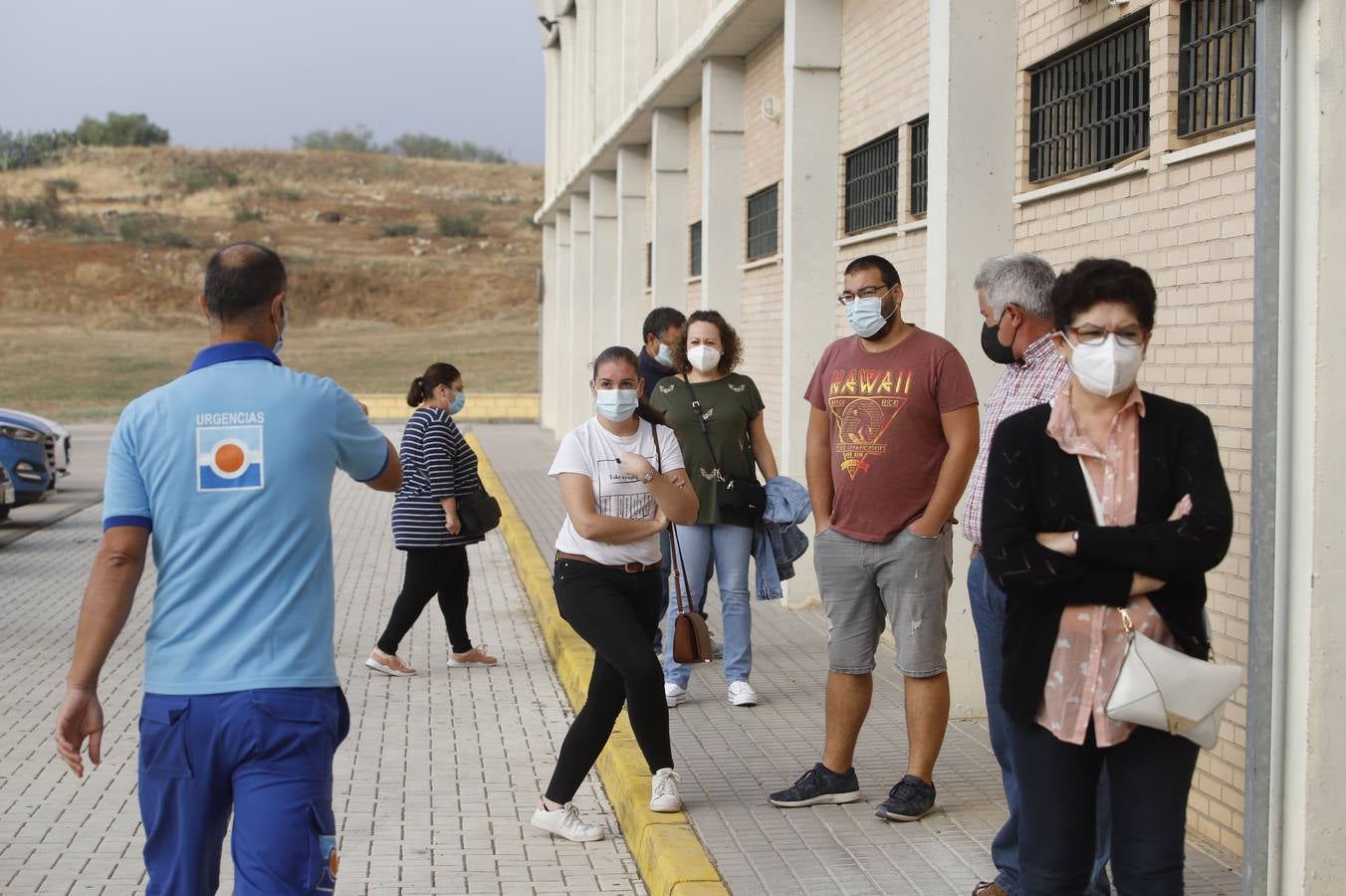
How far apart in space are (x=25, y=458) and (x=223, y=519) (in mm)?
15938

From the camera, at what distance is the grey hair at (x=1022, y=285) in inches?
194

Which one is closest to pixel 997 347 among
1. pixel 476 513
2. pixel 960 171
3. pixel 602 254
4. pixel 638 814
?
pixel 638 814

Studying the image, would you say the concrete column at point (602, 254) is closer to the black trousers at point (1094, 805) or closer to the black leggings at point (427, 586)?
the black leggings at point (427, 586)

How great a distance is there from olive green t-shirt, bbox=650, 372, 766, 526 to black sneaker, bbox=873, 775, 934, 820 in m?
2.35

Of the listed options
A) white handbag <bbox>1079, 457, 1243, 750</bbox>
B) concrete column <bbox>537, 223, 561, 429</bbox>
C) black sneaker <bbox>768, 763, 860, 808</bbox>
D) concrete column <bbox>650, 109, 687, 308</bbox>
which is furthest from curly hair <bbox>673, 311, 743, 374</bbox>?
concrete column <bbox>537, 223, 561, 429</bbox>

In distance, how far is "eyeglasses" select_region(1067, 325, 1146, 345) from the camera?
3648 mm

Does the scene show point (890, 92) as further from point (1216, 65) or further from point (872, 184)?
point (1216, 65)

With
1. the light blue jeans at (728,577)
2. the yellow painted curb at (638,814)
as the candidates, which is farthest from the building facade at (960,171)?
the yellow painted curb at (638,814)

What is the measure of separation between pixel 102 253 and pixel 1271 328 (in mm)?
83100

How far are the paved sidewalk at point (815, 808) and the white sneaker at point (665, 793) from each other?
116mm

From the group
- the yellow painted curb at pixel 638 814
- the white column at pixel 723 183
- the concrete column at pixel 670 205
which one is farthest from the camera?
the concrete column at pixel 670 205

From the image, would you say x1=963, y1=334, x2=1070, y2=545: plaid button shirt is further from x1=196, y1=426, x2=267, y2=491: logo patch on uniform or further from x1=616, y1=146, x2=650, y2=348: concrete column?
x1=616, y1=146, x2=650, y2=348: concrete column

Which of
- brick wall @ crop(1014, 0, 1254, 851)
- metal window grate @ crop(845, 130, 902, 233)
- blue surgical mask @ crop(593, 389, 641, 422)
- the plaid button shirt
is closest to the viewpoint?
the plaid button shirt

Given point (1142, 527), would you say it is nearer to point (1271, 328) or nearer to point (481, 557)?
point (1271, 328)
